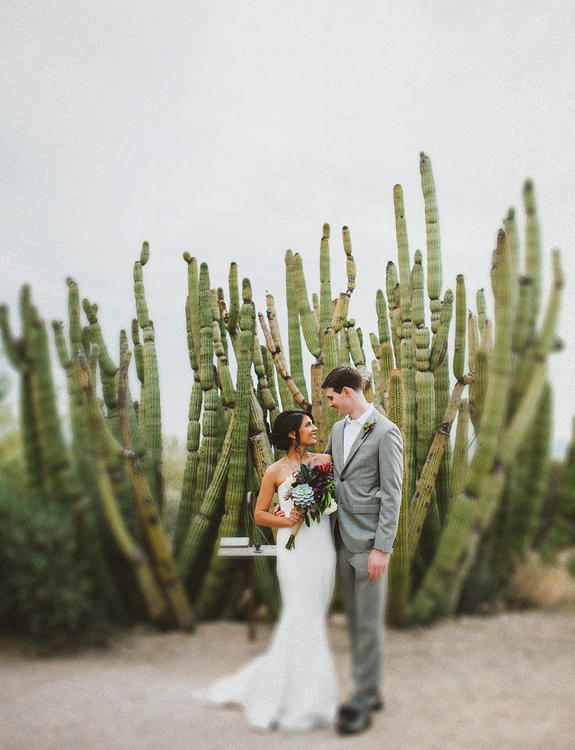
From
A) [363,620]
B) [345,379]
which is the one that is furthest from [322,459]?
[363,620]

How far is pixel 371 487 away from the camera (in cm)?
325

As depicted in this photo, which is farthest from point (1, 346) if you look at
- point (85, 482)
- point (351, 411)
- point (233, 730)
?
point (233, 730)

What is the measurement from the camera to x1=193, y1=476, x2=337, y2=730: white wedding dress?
3.29 m

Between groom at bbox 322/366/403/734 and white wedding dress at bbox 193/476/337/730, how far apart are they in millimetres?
99

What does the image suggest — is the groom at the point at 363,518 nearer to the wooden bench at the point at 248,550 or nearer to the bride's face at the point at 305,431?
the bride's face at the point at 305,431

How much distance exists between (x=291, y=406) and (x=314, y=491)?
4.73 feet

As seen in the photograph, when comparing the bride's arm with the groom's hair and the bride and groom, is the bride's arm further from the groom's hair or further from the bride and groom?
the groom's hair

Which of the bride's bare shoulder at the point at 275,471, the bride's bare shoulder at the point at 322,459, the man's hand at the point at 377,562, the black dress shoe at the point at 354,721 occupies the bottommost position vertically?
the black dress shoe at the point at 354,721

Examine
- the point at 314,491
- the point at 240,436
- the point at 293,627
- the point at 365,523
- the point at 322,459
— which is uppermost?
the point at 240,436

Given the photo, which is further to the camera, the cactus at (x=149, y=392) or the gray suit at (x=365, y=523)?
the cactus at (x=149, y=392)

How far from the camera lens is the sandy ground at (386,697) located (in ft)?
10.6

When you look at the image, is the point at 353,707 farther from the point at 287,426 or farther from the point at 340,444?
the point at 287,426

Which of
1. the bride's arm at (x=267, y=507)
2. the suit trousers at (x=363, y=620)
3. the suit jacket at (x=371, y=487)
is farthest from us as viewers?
the bride's arm at (x=267, y=507)

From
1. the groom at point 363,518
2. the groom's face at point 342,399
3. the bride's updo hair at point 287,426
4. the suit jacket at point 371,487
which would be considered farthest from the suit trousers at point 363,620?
the groom's face at point 342,399
